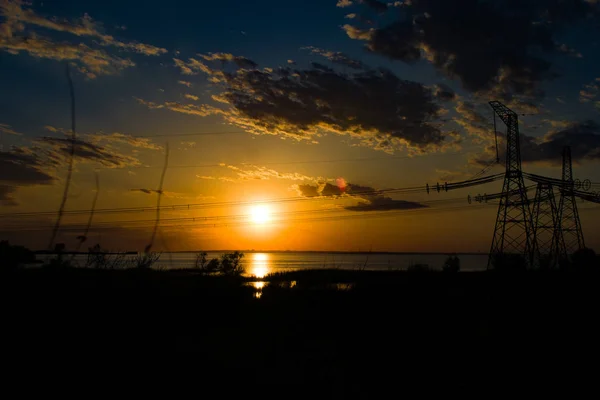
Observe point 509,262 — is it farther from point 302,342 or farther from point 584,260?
point 302,342

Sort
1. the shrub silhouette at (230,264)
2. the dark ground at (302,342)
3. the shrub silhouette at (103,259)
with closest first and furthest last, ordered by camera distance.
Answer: the dark ground at (302,342) < the shrub silhouette at (103,259) < the shrub silhouette at (230,264)

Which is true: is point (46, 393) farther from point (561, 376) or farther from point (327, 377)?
point (561, 376)

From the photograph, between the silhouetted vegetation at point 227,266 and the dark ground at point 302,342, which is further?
the silhouetted vegetation at point 227,266

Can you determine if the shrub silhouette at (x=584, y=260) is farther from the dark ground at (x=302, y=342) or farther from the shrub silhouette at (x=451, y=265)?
the dark ground at (x=302, y=342)

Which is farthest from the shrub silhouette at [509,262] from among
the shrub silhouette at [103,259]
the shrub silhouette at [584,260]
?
the shrub silhouette at [103,259]

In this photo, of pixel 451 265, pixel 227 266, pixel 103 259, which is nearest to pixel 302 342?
pixel 103 259

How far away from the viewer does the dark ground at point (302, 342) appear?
431 inches

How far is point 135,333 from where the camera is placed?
1634 cm

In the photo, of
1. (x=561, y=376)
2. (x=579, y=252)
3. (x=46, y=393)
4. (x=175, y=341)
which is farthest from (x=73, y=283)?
(x=579, y=252)

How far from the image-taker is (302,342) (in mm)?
15203

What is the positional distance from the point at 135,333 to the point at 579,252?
5223 centimetres

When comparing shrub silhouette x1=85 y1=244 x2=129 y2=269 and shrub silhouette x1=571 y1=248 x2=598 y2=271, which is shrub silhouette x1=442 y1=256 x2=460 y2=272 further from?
shrub silhouette x1=85 y1=244 x2=129 y2=269

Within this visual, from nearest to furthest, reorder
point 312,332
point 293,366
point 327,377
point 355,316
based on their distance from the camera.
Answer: point 327,377, point 293,366, point 312,332, point 355,316

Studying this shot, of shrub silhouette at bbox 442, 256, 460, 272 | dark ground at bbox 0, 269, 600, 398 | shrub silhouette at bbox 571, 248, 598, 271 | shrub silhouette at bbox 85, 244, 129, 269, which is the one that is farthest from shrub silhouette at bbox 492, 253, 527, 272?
shrub silhouette at bbox 85, 244, 129, 269
